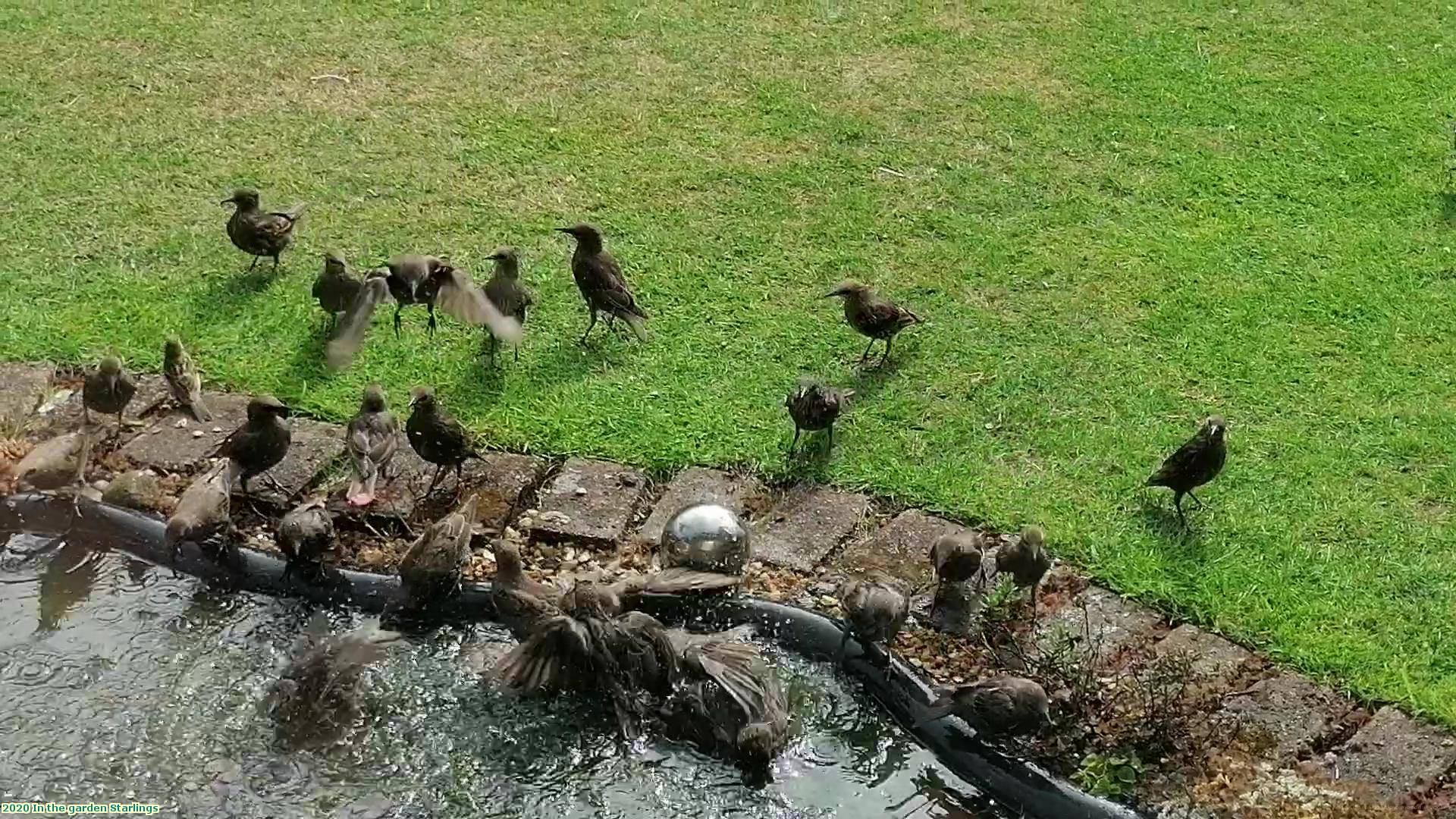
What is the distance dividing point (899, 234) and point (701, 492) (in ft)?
9.57

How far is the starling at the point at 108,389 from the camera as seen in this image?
652cm

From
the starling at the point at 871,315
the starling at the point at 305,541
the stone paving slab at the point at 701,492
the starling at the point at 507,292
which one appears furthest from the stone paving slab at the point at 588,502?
the starling at the point at 871,315

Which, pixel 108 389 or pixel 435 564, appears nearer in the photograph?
pixel 435 564

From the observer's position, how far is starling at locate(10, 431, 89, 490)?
20.2 ft

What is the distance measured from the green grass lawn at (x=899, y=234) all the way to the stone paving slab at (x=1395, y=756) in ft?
0.53

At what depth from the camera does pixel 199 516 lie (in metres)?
5.75

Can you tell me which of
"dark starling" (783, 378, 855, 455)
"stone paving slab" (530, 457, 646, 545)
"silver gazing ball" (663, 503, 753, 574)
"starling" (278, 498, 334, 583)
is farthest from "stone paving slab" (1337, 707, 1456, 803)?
"starling" (278, 498, 334, 583)

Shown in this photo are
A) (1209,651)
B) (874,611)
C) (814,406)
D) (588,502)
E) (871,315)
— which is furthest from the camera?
(871,315)

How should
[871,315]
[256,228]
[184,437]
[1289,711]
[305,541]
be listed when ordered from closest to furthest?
1. [1289,711]
2. [305,541]
3. [184,437]
4. [871,315]
5. [256,228]

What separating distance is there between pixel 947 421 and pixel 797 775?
Result: 2403 mm

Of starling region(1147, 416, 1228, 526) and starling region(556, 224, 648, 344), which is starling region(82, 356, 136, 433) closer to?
starling region(556, 224, 648, 344)

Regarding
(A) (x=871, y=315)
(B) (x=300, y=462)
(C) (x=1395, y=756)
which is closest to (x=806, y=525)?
(A) (x=871, y=315)

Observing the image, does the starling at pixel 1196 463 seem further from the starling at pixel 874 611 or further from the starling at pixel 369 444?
the starling at pixel 369 444

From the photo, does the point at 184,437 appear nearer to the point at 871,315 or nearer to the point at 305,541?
the point at 305,541
